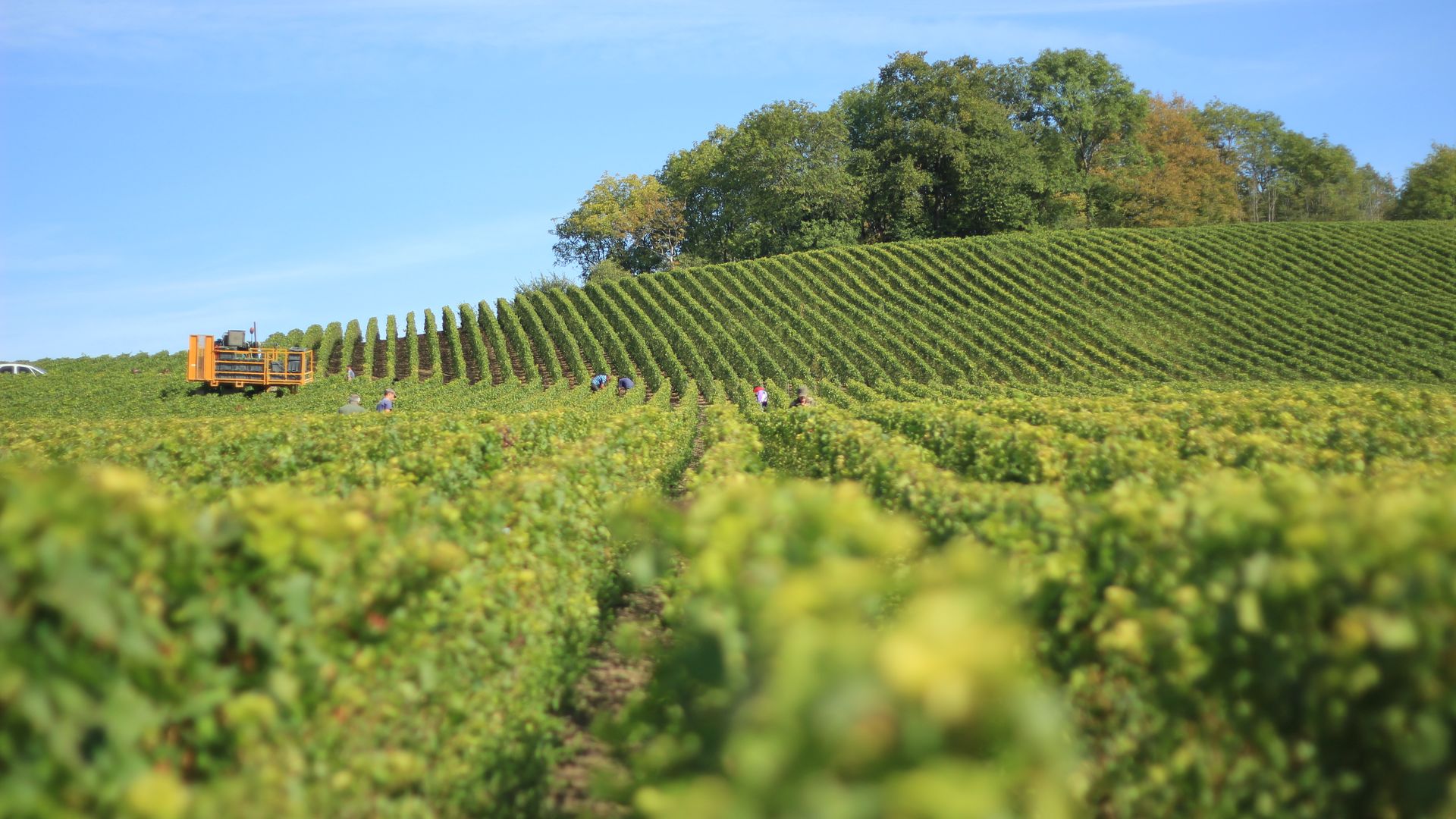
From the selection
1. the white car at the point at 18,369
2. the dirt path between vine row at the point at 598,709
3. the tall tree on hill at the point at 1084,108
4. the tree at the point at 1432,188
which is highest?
the tall tree on hill at the point at 1084,108

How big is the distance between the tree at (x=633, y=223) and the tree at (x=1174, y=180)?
115 feet

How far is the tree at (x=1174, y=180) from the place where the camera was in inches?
2763

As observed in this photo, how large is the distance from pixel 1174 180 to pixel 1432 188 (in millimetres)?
21887

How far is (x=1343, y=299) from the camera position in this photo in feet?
129

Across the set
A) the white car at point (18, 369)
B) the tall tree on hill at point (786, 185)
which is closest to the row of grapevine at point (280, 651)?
the white car at point (18, 369)

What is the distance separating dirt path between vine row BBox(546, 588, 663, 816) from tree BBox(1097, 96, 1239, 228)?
7009 cm

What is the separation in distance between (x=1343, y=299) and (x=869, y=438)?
38866 mm

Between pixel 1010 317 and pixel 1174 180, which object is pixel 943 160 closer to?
pixel 1174 180

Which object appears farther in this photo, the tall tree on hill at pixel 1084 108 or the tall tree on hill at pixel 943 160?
the tall tree on hill at pixel 1084 108

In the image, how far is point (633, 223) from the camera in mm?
81125

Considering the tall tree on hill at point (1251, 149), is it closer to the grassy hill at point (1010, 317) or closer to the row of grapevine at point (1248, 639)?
the grassy hill at point (1010, 317)

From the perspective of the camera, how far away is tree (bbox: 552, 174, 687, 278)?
8081 centimetres

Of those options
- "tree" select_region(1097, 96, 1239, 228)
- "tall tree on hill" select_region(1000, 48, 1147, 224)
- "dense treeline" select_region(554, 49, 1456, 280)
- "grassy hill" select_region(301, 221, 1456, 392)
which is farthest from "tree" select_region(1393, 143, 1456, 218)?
"grassy hill" select_region(301, 221, 1456, 392)

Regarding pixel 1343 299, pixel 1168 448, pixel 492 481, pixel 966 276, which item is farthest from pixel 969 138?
pixel 492 481
